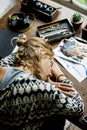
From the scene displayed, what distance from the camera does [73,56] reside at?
5.62 ft

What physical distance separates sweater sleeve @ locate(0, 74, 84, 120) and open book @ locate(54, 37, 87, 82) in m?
0.35

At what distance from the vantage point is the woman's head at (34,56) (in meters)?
1.39

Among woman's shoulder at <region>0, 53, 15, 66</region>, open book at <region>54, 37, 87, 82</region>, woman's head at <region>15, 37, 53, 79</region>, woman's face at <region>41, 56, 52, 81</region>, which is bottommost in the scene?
open book at <region>54, 37, 87, 82</region>

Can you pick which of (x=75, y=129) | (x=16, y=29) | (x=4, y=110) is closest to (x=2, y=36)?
(x=16, y=29)

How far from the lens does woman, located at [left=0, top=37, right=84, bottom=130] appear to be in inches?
49.4

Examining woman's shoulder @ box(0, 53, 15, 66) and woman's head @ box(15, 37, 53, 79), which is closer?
woman's head @ box(15, 37, 53, 79)

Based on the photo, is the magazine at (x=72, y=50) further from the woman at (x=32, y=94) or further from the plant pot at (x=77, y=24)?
the woman at (x=32, y=94)

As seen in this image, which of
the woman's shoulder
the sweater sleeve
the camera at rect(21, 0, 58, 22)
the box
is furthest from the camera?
the camera at rect(21, 0, 58, 22)

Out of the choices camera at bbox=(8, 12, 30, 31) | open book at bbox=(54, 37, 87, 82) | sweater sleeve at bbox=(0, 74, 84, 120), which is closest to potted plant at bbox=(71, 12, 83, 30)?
open book at bbox=(54, 37, 87, 82)

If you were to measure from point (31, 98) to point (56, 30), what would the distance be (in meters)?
0.69

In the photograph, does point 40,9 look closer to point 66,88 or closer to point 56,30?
point 56,30

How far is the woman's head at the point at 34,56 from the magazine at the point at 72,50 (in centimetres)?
24

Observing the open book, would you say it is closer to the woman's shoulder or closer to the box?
the box

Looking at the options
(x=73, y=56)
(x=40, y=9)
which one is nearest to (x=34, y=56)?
(x=73, y=56)
